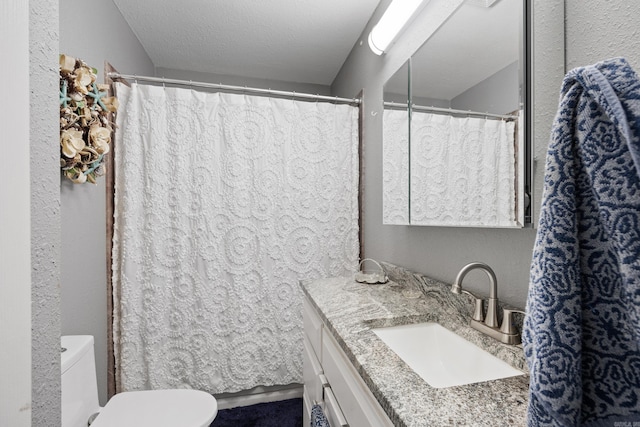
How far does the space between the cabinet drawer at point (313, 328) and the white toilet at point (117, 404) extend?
1.59 ft

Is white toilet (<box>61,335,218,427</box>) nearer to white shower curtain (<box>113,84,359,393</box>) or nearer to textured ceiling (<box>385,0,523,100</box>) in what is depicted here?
white shower curtain (<box>113,84,359,393</box>)

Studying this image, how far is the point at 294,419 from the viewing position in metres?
1.79

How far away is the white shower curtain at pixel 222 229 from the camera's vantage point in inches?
67.1

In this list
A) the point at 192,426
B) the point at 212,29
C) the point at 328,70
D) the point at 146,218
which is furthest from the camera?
the point at 328,70

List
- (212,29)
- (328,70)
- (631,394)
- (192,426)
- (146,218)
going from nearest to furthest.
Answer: (631,394)
(192,426)
(146,218)
(212,29)
(328,70)

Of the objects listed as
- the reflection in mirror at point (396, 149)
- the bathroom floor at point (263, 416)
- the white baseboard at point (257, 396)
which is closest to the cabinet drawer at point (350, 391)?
the reflection in mirror at point (396, 149)

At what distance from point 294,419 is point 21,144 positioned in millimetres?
1900

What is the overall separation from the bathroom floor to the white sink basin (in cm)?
116

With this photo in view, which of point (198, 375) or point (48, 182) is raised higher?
point (48, 182)

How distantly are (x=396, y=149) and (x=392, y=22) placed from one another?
604 mm

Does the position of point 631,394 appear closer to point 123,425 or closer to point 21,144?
point 21,144

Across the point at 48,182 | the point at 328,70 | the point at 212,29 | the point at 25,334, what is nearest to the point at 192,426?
the point at 25,334

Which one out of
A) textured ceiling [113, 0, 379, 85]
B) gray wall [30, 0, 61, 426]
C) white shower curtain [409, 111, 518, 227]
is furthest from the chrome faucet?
textured ceiling [113, 0, 379, 85]

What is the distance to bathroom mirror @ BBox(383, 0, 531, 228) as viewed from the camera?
85 cm
